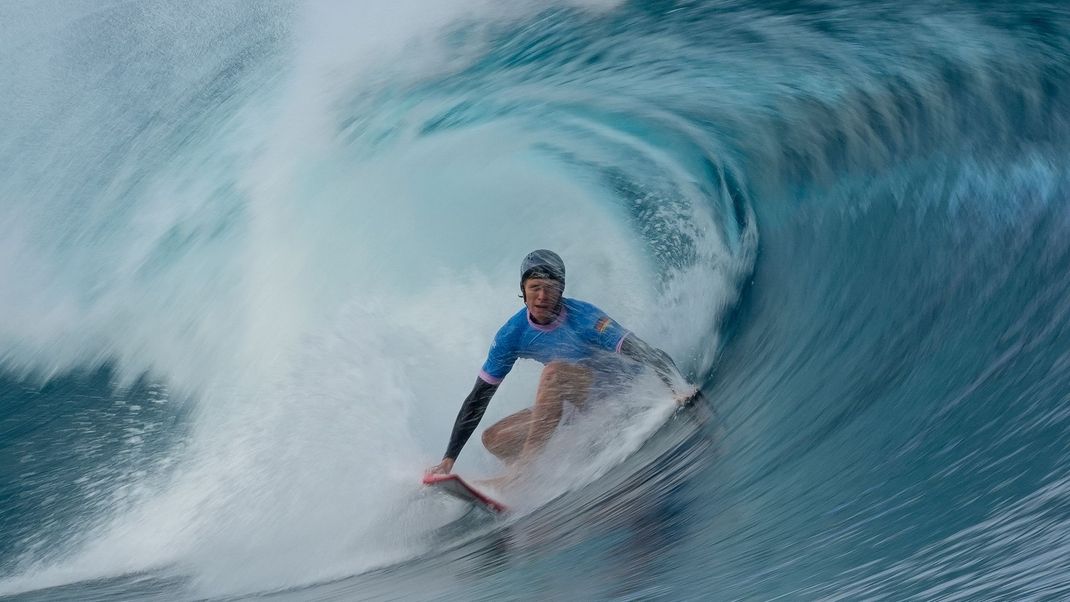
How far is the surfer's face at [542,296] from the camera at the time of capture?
3656mm

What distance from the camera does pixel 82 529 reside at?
4719mm

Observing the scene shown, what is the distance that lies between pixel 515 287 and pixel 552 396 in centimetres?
232

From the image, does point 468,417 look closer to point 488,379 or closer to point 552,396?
point 488,379

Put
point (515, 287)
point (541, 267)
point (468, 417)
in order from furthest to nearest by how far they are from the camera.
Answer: point (515, 287) < point (468, 417) < point (541, 267)

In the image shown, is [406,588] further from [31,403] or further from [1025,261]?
[31,403]

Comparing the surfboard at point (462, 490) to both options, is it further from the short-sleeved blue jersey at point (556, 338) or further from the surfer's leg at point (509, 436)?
the short-sleeved blue jersey at point (556, 338)

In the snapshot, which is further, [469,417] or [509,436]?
[509,436]

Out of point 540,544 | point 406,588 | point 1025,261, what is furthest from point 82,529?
point 1025,261

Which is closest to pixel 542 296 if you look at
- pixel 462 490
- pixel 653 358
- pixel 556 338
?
pixel 556 338

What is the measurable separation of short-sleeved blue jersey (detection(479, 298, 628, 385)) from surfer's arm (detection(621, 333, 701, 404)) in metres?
0.03

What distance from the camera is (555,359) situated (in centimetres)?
385

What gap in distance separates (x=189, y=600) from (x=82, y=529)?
111 cm

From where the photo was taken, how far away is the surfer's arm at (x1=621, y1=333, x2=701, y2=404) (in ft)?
12.5

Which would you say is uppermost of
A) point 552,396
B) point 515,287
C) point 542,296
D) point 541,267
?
point 541,267
